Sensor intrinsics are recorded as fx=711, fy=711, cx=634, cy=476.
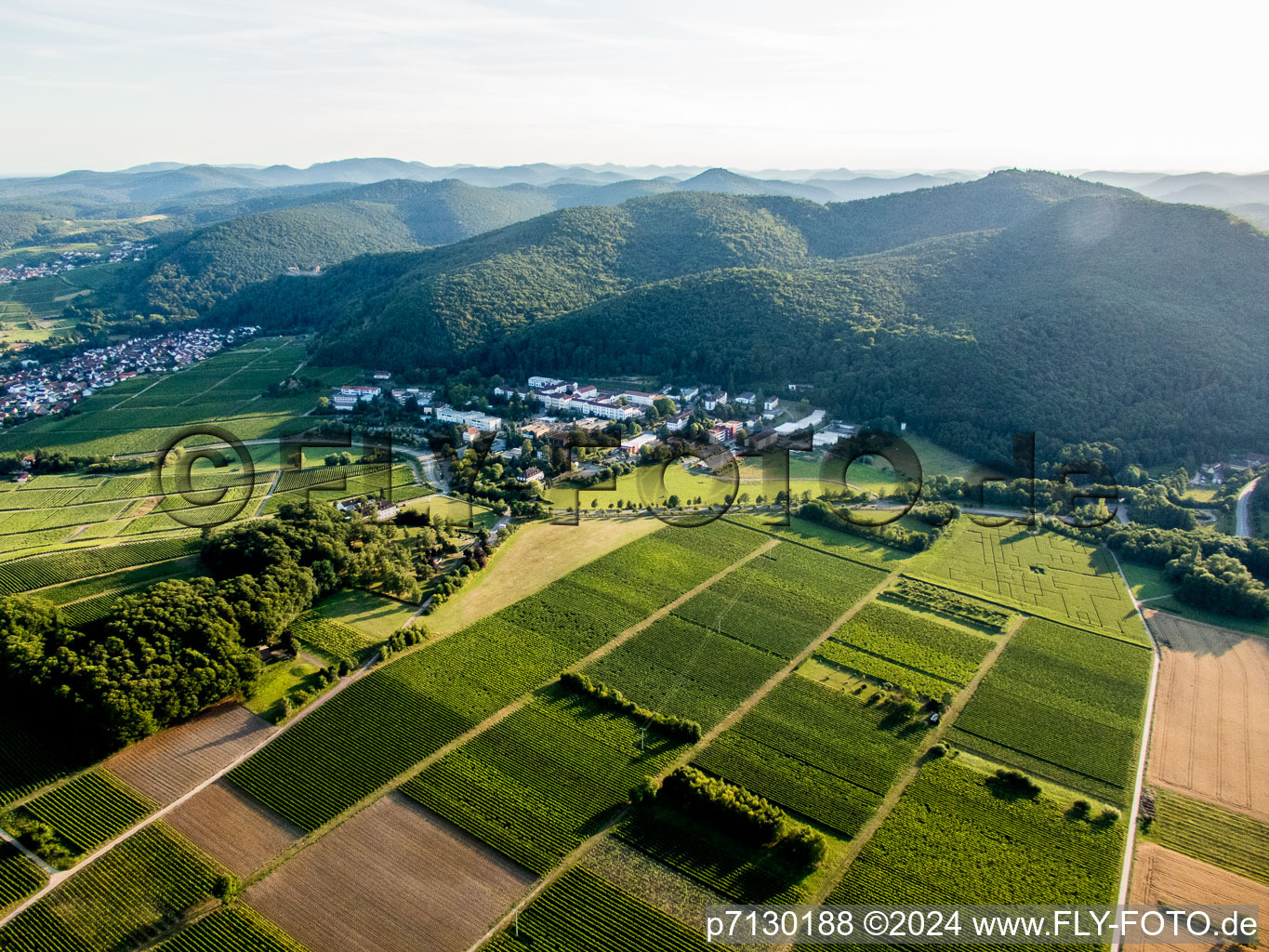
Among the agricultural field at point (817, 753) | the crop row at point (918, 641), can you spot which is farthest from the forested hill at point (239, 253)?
the agricultural field at point (817, 753)

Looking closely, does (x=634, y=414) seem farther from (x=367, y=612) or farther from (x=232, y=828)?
(x=232, y=828)

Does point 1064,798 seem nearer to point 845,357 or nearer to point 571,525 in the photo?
point 571,525

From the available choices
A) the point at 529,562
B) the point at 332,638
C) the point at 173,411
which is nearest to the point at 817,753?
the point at 529,562

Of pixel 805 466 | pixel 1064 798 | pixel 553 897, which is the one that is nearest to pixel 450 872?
pixel 553 897

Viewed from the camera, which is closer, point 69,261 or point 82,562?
point 82,562

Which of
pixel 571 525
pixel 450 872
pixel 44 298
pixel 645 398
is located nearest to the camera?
pixel 450 872

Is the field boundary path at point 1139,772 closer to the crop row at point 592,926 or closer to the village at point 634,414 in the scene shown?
the crop row at point 592,926
